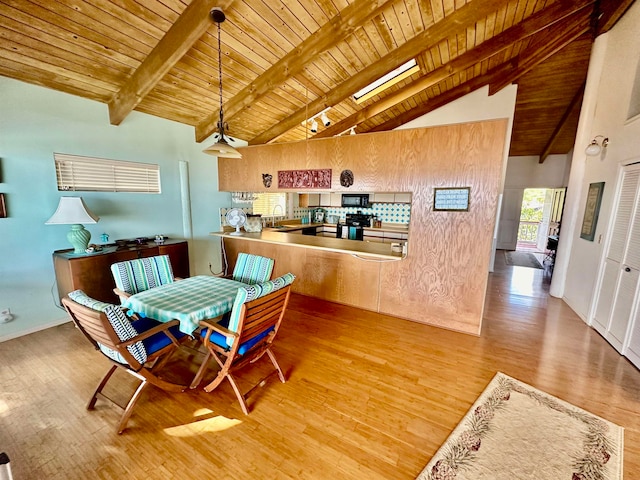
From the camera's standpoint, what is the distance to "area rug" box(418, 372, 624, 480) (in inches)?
56.0

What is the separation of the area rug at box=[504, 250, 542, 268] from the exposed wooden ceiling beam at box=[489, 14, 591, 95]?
13.4ft

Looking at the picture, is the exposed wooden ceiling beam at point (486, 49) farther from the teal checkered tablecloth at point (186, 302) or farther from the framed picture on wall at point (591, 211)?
the teal checkered tablecloth at point (186, 302)

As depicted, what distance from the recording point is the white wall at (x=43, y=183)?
262 cm

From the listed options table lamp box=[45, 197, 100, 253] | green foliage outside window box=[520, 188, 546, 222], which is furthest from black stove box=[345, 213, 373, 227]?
green foliage outside window box=[520, 188, 546, 222]

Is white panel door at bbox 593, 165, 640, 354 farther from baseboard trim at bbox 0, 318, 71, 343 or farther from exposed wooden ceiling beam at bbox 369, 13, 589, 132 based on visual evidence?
baseboard trim at bbox 0, 318, 71, 343

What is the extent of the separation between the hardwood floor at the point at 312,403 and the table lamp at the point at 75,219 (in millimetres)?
1026

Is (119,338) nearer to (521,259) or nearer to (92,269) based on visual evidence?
(92,269)

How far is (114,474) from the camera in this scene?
1385 millimetres

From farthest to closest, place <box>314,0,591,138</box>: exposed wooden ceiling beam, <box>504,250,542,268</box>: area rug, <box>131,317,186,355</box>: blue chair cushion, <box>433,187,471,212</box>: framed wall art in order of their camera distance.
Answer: <box>504,250,542,268</box>: area rug → <box>314,0,591,138</box>: exposed wooden ceiling beam → <box>433,187,471,212</box>: framed wall art → <box>131,317,186,355</box>: blue chair cushion

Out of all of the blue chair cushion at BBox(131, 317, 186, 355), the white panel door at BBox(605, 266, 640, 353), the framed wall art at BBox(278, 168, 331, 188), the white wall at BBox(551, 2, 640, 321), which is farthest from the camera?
the framed wall art at BBox(278, 168, 331, 188)

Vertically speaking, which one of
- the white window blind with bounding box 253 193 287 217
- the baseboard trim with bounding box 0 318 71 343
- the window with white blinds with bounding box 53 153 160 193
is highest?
the window with white blinds with bounding box 53 153 160 193

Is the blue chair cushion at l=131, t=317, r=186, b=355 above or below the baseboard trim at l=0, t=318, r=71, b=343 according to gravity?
above

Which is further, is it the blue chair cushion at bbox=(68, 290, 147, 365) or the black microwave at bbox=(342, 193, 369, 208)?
the black microwave at bbox=(342, 193, 369, 208)

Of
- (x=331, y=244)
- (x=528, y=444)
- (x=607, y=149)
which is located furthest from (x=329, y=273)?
(x=607, y=149)
